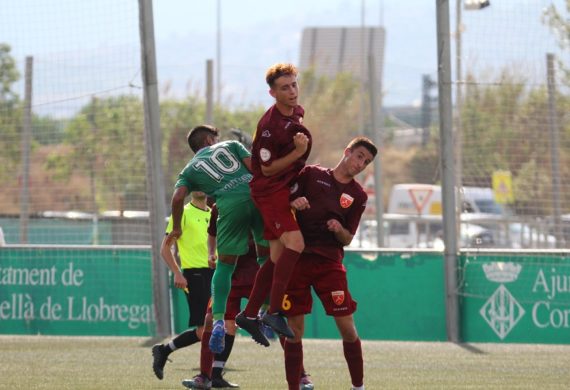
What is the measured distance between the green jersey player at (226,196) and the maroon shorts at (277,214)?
76 cm

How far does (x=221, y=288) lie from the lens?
11297mm

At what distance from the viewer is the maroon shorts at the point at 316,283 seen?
1033 cm

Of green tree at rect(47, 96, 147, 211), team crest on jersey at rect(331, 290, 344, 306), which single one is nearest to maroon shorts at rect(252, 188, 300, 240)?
team crest on jersey at rect(331, 290, 344, 306)

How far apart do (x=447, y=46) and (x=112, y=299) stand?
517 centimetres

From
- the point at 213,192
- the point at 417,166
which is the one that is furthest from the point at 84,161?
→ the point at 417,166

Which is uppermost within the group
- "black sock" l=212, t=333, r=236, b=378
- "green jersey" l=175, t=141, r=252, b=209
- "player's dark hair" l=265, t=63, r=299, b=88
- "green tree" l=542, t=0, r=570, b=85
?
"green tree" l=542, t=0, r=570, b=85

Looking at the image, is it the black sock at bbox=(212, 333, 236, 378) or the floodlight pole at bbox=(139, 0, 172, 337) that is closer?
the black sock at bbox=(212, 333, 236, 378)

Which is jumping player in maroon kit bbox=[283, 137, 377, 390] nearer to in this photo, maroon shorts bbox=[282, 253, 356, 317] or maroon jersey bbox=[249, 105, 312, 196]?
maroon shorts bbox=[282, 253, 356, 317]

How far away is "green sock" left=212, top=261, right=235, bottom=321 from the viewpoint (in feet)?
36.9

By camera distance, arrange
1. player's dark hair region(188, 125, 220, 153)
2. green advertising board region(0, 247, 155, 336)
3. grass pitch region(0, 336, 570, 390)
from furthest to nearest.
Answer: green advertising board region(0, 247, 155, 336), grass pitch region(0, 336, 570, 390), player's dark hair region(188, 125, 220, 153)

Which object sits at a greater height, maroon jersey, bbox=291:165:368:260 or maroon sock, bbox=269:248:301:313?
maroon jersey, bbox=291:165:368:260

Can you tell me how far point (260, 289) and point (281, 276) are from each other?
0.33 m

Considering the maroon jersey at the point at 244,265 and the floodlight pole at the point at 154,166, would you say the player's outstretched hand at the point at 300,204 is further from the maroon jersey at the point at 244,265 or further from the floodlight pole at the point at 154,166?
the floodlight pole at the point at 154,166

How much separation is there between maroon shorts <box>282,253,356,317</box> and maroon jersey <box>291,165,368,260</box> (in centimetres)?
7
